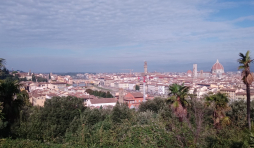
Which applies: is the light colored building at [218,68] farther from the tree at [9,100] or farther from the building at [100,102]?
the tree at [9,100]

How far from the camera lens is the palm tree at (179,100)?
23.2ft

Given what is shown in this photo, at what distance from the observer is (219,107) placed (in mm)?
7441

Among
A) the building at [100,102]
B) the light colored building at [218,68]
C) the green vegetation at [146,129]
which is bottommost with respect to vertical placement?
the building at [100,102]

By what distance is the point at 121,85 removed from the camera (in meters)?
93.7

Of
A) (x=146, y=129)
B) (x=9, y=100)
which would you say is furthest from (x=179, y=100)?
(x=9, y=100)

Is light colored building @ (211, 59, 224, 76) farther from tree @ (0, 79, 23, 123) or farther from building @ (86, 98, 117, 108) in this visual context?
tree @ (0, 79, 23, 123)

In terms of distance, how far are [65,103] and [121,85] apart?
271ft

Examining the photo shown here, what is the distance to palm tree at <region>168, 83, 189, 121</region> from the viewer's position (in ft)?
23.2

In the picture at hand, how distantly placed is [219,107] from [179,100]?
140cm

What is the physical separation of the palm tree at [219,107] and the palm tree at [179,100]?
882 millimetres

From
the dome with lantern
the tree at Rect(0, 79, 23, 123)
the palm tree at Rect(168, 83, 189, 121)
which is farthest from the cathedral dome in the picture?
the tree at Rect(0, 79, 23, 123)

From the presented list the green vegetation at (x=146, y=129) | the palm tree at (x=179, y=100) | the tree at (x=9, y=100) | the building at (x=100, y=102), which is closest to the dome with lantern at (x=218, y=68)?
the building at (x=100, y=102)

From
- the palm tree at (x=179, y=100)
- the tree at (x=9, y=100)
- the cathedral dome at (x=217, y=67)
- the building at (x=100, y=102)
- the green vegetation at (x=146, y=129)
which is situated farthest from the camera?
the cathedral dome at (x=217, y=67)

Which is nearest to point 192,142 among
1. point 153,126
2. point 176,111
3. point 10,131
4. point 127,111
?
point 153,126
